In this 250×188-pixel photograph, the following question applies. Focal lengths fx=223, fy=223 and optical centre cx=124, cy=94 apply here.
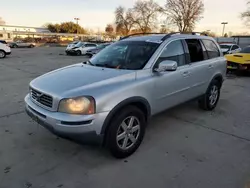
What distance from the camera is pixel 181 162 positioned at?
121 inches

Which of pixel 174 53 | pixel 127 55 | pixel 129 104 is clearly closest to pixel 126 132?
pixel 129 104

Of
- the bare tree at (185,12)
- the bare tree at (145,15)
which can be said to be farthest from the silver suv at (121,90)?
the bare tree at (145,15)

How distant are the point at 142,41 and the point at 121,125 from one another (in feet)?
5.57

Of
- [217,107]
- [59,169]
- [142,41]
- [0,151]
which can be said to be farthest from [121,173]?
[217,107]

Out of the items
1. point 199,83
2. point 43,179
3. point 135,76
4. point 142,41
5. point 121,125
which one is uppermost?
point 142,41

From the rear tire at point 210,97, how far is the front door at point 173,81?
948mm

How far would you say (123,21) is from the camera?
205 ft

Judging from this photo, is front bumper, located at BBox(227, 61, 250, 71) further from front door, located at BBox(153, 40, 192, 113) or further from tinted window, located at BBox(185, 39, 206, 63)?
front door, located at BBox(153, 40, 192, 113)

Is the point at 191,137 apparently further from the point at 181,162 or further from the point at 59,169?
the point at 59,169

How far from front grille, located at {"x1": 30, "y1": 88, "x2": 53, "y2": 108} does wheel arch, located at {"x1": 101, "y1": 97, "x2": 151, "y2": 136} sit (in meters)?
0.74

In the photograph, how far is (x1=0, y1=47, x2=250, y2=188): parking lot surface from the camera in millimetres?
2676

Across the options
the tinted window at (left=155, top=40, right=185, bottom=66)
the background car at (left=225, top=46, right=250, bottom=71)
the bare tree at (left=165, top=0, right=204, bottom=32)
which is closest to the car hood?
the tinted window at (left=155, top=40, right=185, bottom=66)

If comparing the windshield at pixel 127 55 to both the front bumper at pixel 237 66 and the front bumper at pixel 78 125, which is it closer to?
the front bumper at pixel 78 125

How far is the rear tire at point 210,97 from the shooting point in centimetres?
497
